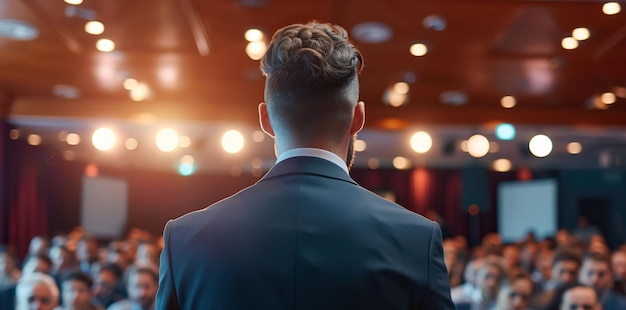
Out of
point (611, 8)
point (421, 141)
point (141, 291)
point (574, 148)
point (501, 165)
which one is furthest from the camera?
point (501, 165)

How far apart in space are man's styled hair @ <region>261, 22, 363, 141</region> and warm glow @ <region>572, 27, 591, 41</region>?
4.96 metres

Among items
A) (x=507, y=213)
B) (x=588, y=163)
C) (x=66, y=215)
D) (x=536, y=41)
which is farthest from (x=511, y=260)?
(x=66, y=215)

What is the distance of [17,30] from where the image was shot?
5844 mm

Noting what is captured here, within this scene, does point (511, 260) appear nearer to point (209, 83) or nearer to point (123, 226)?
point (209, 83)

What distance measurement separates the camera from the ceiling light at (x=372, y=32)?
552 centimetres

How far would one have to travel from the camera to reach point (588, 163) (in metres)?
14.3

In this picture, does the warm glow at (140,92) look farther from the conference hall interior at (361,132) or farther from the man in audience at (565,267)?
the man in audience at (565,267)

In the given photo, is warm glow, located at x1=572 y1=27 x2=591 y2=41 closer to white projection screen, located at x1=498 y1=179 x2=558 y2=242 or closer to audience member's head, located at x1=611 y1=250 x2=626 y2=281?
audience member's head, located at x1=611 y1=250 x2=626 y2=281

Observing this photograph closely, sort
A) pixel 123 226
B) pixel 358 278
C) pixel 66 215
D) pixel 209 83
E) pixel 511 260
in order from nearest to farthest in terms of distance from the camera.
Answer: pixel 358 278
pixel 209 83
pixel 511 260
pixel 66 215
pixel 123 226

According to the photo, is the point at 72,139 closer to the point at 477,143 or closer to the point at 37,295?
the point at 477,143

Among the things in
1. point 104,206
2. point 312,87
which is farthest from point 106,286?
point 104,206

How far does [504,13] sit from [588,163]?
10217 mm

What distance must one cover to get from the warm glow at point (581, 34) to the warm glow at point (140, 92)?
4.71 meters

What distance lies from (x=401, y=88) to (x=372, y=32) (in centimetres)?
243
